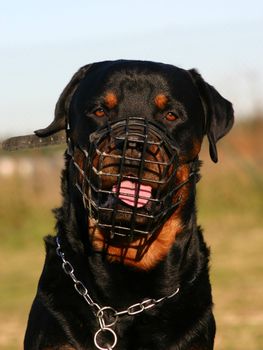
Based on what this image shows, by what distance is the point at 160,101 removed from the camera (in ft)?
15.0

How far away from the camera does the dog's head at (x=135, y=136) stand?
425cm

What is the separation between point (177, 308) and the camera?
4492 millimetres

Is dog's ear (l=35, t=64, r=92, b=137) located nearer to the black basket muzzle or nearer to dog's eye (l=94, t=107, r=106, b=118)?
dog's eye (l=94, t=107, r=106, b=118)

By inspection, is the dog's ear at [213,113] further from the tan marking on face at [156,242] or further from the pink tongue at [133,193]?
the pink tongue at [133,193]

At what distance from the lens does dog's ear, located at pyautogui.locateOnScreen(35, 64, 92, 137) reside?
4.87m

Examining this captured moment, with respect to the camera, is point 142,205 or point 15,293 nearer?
point 142,205

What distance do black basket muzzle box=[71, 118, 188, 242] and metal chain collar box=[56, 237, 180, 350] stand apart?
35 centimetres

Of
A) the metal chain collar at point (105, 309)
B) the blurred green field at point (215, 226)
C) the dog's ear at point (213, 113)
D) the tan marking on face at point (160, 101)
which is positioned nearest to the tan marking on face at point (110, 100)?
the tan marking on face at point (160, 101)

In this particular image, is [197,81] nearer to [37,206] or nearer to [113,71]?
[113,71]

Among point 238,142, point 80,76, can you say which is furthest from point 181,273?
point 238,142

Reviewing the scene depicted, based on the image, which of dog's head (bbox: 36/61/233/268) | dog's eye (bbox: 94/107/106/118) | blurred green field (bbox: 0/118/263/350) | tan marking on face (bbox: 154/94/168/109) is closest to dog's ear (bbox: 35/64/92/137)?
dog's head (bbox: 36/61/233/268)

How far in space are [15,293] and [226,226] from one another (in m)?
6.25

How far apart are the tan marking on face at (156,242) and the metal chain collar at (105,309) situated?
167 mm

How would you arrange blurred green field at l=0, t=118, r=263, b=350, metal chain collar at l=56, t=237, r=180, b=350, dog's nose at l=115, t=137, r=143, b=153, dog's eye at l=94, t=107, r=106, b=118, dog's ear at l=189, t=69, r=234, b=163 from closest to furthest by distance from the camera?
1. dog's nose at l=115, t=137, r=143, b=153
2. metal chain collar at l=56, t=237, r=180, b=350
3. dog's eye at l=94, t=107, r=106, b=118
4. dog's ear at l=189, t=69, r=234, b=163
5. blurred green field at l=0, t=118, r=263, b=350
